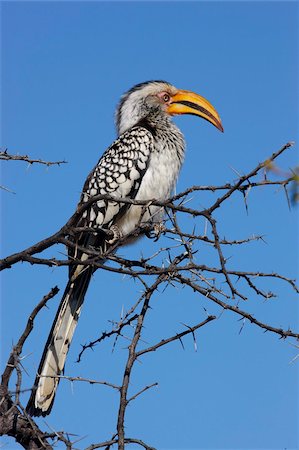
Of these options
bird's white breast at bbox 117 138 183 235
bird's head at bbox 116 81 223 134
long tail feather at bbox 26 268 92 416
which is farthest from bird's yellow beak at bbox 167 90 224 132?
long tail feather at bbox 26 268 92 416

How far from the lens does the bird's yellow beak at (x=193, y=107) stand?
5645 mm

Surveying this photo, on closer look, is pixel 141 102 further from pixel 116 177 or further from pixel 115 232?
pixel 115 232

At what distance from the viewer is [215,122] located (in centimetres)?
563

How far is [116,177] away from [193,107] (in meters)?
1.30

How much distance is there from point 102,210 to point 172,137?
3.25 feet

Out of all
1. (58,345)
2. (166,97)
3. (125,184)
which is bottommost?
(58,345)

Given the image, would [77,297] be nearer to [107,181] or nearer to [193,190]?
Answer: [107,181]

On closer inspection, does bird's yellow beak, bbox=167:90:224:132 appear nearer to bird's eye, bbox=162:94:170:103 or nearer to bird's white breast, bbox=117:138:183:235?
bird's eye, bbox=162:94:170:103

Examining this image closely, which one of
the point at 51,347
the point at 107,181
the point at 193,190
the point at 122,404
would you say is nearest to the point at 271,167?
the point at 193,190

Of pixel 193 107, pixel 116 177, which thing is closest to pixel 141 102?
pixel 193 107

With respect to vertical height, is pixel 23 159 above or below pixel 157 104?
below

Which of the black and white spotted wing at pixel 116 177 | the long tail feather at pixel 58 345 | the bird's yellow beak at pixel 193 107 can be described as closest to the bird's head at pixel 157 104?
the bird's yellow beak at pixel 193 107

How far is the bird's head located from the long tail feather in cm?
171

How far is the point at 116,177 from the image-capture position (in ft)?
16.2
